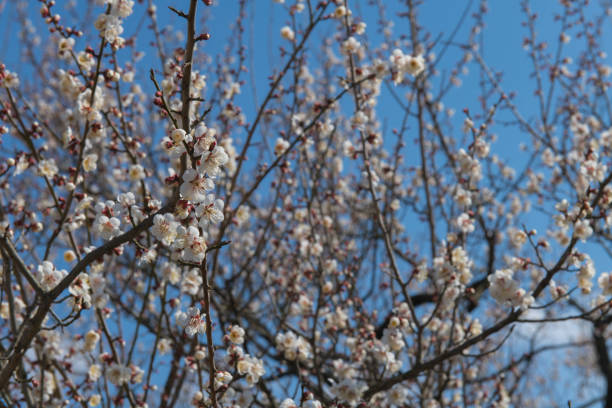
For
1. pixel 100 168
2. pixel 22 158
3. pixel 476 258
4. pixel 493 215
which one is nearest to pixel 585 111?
pixel 493 215

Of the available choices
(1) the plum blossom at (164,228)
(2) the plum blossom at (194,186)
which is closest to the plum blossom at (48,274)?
(1) the plum blossom at (164,228)

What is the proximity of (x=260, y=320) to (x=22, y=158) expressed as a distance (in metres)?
3.50

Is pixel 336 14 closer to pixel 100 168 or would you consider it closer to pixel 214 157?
pixel 214 157

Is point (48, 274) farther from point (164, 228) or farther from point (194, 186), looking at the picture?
point (194, 186)

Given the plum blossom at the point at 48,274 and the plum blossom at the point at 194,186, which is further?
the plum blossom at the point at 48,274

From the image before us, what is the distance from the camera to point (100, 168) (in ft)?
19.6

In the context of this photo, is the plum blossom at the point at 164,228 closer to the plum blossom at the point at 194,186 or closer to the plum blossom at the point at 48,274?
the plum blossom at the point at 194,186

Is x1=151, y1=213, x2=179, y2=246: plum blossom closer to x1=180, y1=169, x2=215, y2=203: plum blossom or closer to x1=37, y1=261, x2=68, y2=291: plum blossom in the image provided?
x1=180, y1=169, x2=215, y2=203: plum blossom

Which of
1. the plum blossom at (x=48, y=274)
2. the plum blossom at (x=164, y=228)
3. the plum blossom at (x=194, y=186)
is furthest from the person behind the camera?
the plum blossom at (x=48, y=274)

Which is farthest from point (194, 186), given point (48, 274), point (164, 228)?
point (48, 274)

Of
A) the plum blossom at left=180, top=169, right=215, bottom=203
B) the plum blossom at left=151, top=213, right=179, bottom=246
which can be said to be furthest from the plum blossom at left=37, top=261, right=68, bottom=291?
the plum blossom at left=180, top=169, right=215, bottom=203

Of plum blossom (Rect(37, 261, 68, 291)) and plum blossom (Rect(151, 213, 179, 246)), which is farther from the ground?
plum blossom (Rect(37, 261, 68, 291))

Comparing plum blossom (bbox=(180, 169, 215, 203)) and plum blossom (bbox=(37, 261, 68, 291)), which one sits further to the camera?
plum blossom (bbox=(37, 261, 68, 291))

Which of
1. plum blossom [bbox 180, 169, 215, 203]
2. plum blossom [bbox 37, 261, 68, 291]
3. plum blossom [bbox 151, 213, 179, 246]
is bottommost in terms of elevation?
plum blossom [bbox 180, 169, 215, 203]
